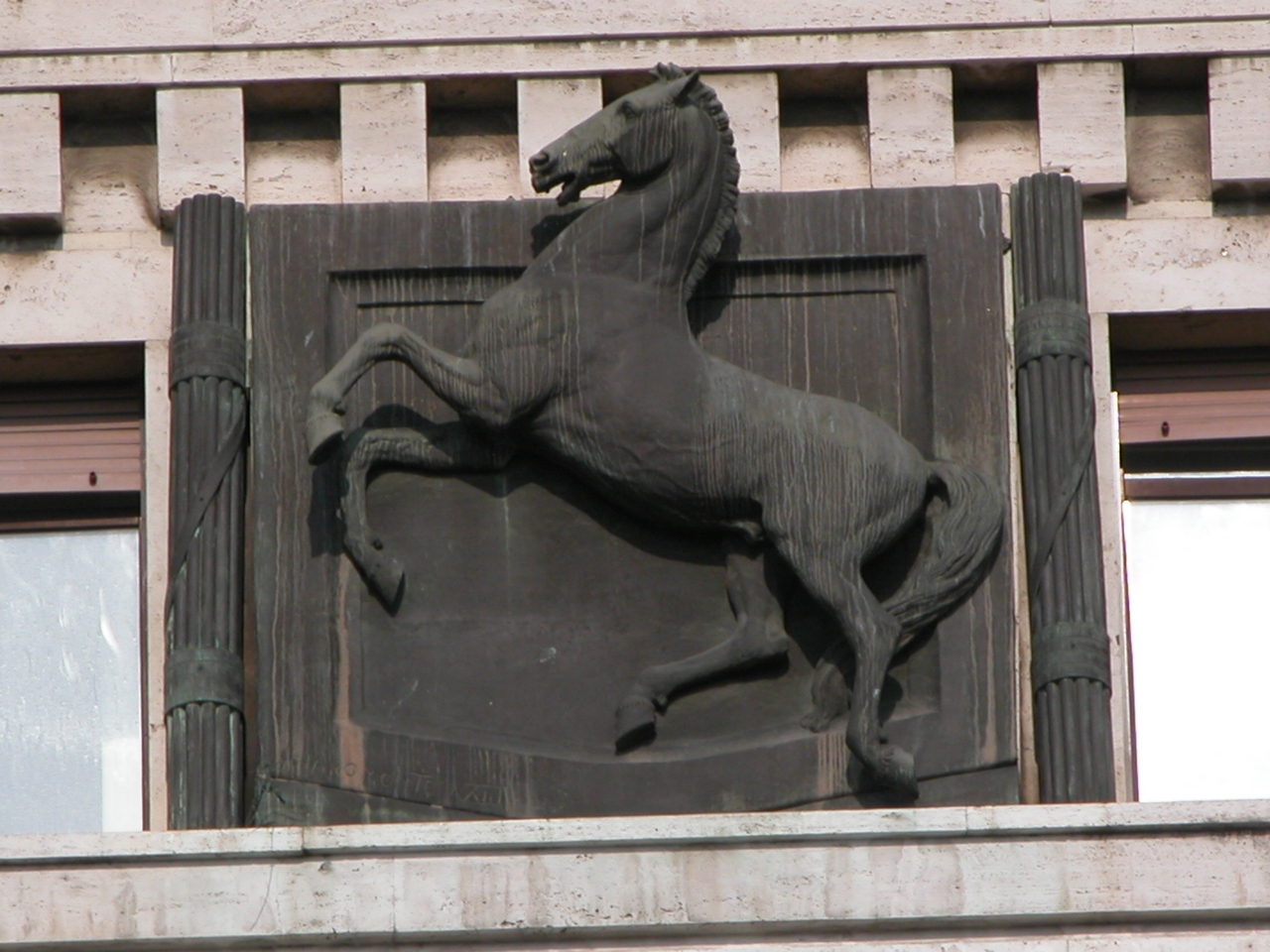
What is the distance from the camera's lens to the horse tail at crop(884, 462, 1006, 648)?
1266cm

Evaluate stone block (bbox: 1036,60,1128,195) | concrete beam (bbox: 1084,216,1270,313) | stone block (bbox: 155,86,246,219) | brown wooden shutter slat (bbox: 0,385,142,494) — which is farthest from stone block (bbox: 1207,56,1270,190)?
brown wooden shutter slat (bbox: 0,385,142,494)

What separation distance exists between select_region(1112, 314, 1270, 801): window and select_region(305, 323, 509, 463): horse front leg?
7.80 ft

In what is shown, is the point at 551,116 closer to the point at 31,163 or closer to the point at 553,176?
the point at 553,176

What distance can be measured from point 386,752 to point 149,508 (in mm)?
1395

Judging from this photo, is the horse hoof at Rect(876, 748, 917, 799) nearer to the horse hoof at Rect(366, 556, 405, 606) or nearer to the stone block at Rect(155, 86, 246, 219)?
the horse hoof at Rect(366, 556, 405, 606)

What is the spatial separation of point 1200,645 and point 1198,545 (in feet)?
1.28

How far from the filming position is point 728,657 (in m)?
12.6

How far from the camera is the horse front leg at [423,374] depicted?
41.8 ft

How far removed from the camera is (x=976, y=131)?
13.7 metres

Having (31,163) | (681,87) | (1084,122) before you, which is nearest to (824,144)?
(681,87)

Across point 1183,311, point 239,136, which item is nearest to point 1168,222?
Result: point 1183,311

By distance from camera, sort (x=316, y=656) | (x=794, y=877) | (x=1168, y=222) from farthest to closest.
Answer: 1. (x=1168, y=222)
2. (x=316, y=656)
3. (x=794, y=877)

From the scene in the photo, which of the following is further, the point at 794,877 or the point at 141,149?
the point at 141,149

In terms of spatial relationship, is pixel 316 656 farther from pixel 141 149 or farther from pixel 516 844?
pixel 141 149
